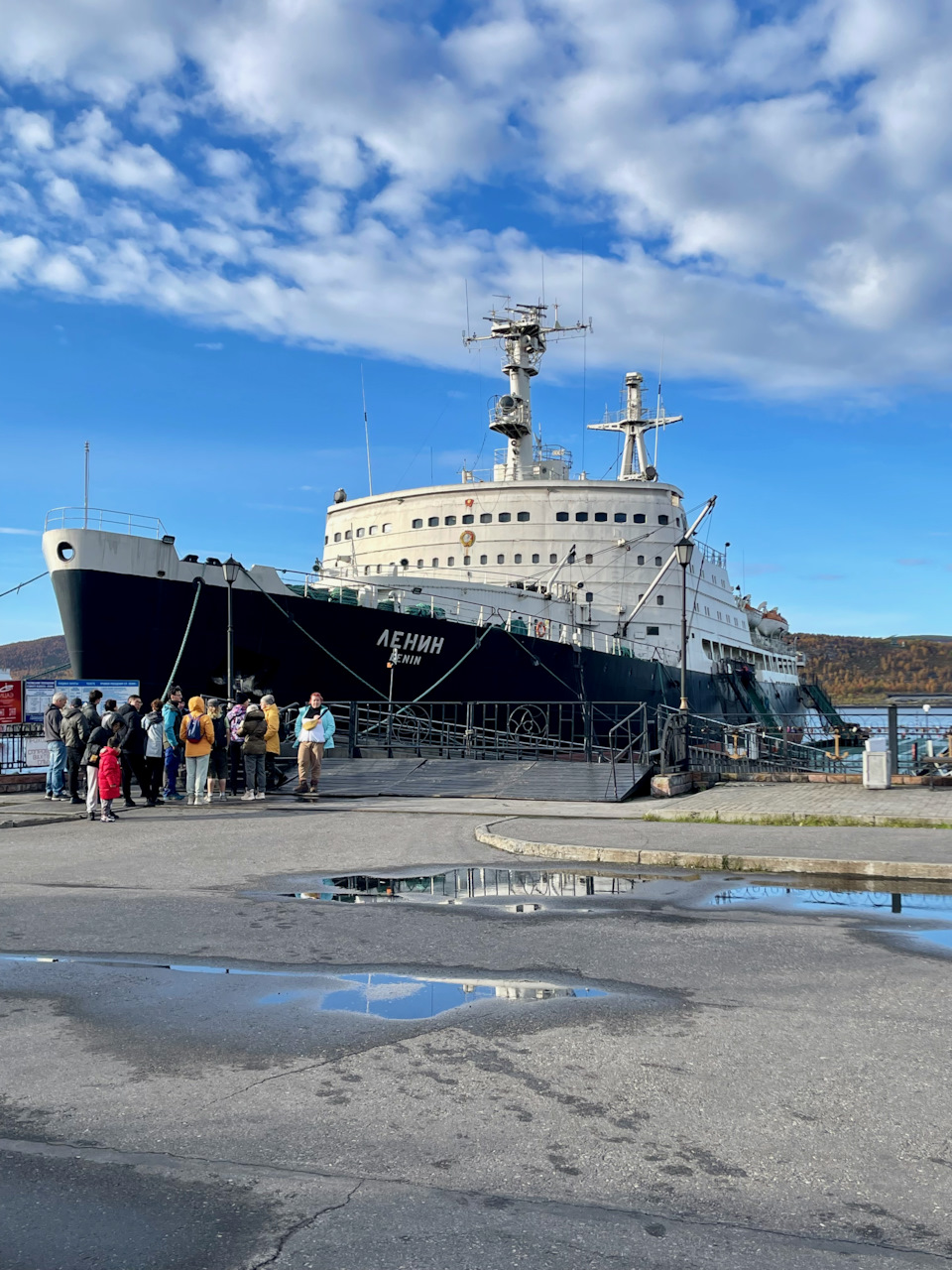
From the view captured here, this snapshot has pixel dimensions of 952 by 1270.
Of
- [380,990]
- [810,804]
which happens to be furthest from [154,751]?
[380,990]

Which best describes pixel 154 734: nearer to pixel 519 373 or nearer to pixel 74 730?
pixel 74 730

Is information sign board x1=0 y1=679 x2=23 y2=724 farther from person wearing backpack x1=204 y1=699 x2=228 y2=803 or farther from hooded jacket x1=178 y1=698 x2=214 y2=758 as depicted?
hooded jacket x1=178 y1=698 x2=214 y2=758

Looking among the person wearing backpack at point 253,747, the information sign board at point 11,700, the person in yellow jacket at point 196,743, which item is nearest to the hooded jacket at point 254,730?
the person wearing backpack at point 253,747

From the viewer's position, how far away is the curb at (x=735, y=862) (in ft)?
27.8

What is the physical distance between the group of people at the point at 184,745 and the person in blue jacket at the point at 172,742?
0.05ft

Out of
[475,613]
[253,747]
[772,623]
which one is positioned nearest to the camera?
[253,747]

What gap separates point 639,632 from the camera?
33.9m

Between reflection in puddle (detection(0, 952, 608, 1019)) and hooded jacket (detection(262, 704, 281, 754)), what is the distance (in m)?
9.91

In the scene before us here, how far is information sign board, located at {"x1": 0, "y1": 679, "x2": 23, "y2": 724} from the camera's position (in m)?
17.6

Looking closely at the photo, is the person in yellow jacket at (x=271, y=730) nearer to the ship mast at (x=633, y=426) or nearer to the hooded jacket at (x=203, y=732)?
the hooded jacket at (x=203, y=732)

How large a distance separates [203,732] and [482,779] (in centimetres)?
490

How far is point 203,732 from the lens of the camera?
14852 millimetres

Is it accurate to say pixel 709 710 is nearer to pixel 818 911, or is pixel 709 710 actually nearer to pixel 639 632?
pixel 639 632

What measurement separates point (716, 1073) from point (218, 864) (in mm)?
6540
